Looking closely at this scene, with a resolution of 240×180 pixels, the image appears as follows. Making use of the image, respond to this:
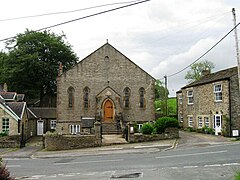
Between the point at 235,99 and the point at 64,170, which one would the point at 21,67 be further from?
the point at 64,170

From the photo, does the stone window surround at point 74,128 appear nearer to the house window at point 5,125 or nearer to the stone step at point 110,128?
the stone step at point 110,128

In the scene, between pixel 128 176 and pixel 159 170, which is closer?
pixel 128 176

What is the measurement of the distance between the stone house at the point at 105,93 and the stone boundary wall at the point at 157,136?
8.59m

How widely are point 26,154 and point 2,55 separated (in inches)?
1566

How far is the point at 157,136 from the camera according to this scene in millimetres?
30469

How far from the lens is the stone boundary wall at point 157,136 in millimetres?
30056

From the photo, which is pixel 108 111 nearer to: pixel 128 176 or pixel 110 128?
pixel 110 128

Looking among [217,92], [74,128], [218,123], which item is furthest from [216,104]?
[74,128]

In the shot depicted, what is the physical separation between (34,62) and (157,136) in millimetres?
31070

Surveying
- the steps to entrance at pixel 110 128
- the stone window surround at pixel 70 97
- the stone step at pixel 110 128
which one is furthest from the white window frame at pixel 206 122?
the stone window surround at pixel 70 97

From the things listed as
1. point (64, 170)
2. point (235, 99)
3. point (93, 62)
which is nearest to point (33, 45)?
point (93, 62)

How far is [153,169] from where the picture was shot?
49.4 feet

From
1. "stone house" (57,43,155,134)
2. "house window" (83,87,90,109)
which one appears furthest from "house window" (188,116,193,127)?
"house window" (83,87,90,109)

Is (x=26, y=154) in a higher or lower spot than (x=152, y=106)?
lower
